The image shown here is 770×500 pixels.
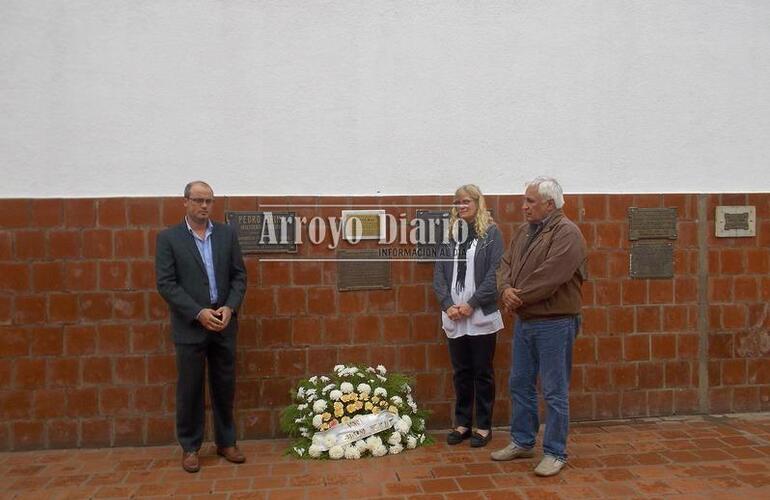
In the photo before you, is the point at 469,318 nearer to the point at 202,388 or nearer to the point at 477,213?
the point at 477,213

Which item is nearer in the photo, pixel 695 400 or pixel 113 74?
pixel 113 74

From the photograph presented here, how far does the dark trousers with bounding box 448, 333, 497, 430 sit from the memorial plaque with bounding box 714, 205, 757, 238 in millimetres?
2352

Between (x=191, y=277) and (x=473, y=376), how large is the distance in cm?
222

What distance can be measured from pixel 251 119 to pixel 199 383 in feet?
6.74

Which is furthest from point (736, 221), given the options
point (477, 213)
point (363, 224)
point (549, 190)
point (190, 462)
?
point (190, 462)

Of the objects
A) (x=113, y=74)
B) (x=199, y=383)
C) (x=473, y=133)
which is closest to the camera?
(x=199, y=383)

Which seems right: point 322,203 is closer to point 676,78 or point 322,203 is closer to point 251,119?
point 251,119

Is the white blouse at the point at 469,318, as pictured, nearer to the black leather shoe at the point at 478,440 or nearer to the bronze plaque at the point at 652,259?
the black leather shoe at the point at 478,440

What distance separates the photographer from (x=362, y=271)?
18.1ft

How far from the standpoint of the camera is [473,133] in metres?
5.62

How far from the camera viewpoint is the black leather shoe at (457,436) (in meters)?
5.23

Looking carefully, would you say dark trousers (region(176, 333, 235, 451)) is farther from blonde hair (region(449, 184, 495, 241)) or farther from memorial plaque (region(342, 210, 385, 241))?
blonde hair (region(449, 184, 495, 241))

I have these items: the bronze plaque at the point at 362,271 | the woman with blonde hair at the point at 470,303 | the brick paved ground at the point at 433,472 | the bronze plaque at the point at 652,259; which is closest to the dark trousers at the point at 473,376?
the woman with blonde hair at the point at 470,303

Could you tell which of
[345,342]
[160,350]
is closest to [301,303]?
[345,342]
